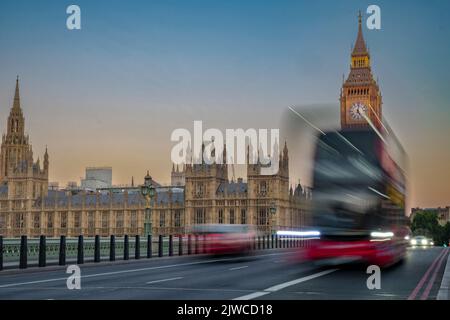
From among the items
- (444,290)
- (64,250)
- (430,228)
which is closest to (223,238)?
(64,250)

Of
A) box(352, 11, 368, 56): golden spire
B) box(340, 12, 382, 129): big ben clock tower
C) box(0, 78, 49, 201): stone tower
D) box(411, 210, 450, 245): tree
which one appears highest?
box(352, 11, 368, 56): golden spire

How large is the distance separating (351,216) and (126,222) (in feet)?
335

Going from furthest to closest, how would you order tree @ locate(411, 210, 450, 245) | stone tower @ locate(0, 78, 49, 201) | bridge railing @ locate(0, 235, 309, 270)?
tree @ locate(411, 210, 450, 245) < stone tower @ locate(0, 78, 49, 201) < bridge railing @ locate(0, 235, 309, 270)

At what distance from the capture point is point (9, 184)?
13125 centimetres

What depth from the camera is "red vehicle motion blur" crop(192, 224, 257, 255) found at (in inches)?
1161

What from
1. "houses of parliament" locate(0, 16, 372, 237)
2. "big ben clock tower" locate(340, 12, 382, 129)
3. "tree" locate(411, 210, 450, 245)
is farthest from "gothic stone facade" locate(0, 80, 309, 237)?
"tree" locate(411, 210, 450, 245)

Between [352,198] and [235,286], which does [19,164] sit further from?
[235,286]

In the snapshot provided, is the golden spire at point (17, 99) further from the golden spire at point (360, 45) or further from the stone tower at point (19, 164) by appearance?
the golden spire at point (360, 45)

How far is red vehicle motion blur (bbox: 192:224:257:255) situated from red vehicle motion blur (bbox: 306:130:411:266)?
9997 millimetres

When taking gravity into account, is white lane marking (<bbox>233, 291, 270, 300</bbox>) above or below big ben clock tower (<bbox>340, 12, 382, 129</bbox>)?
below

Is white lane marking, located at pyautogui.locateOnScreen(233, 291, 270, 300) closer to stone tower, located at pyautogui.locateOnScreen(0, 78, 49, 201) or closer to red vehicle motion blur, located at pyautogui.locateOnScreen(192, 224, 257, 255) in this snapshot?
red vehicle motion blur, located at pyautogui.locateOnScreen(192, 224, 257, 255)

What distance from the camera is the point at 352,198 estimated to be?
732 inches
